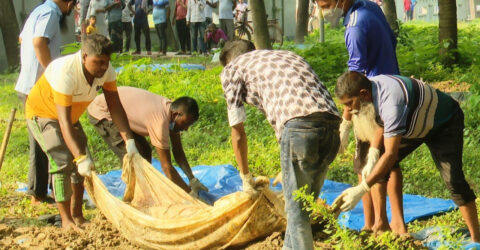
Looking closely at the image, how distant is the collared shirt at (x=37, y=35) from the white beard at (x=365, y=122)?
2716 millimetres

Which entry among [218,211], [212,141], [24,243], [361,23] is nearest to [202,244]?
[218,211]

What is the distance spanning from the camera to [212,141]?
9156 mm

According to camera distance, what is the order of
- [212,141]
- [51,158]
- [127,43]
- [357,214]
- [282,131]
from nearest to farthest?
1. [282,131]
2. [51,158]
3. [357,214]
4. [212,141]
5. [127,43]

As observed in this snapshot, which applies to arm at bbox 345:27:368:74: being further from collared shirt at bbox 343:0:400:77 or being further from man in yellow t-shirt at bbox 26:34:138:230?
man in yellow t-shirt at bbox 26:34:138:230

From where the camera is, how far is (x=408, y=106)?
4.77 m

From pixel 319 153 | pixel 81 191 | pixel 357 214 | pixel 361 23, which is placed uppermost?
pixel 361 23

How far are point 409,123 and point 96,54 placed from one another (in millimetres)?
2141

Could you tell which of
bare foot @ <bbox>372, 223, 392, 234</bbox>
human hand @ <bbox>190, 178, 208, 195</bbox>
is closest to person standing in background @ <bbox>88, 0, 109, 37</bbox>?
human hand @ <bbox>190, 178, 208, 195</bbox>

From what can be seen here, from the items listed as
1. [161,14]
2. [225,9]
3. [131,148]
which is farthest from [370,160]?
[225,9]

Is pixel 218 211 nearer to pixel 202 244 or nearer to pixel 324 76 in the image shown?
pixel 202 244

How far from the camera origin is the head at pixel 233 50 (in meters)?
5.04

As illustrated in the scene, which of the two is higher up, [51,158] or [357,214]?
[51,158]

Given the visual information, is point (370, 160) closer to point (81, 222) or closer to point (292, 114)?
point (292, 114)

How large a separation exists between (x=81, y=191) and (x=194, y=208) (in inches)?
44.9
